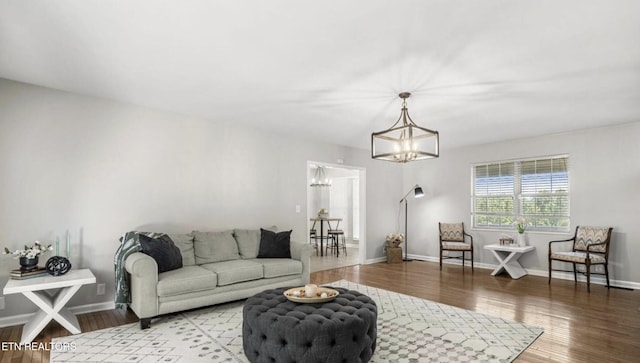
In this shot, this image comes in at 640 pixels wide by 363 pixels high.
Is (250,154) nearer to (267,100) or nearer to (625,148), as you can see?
(267,100)

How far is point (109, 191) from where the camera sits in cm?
420

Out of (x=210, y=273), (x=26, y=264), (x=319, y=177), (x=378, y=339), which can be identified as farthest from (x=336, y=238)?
(x=26, y=264)

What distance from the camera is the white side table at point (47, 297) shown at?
315 cm

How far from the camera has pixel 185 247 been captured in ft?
14.4

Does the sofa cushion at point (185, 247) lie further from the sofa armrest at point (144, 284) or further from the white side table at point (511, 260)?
the white side table at point (511, 260)

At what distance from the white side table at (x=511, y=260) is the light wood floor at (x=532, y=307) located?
0.48 feet

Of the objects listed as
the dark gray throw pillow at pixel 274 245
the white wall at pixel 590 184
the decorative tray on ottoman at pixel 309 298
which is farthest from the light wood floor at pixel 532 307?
the decorative tray on ottoman at pixel 309 298

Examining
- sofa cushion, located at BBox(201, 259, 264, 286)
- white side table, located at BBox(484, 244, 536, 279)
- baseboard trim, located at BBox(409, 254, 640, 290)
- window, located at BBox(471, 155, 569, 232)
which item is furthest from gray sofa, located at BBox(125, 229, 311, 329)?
window, located at BBox(471, 155, 569, 232)

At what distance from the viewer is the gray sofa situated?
3.52m

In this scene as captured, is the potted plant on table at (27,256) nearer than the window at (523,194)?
Yes

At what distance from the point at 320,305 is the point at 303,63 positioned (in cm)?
216

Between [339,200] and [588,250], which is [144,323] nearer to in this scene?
[588,250]

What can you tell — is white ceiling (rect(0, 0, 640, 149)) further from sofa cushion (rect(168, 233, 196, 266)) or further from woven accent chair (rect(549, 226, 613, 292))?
woven accent chair (rect(549, 226, 613, 292))

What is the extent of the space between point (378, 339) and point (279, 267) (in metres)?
1.77
